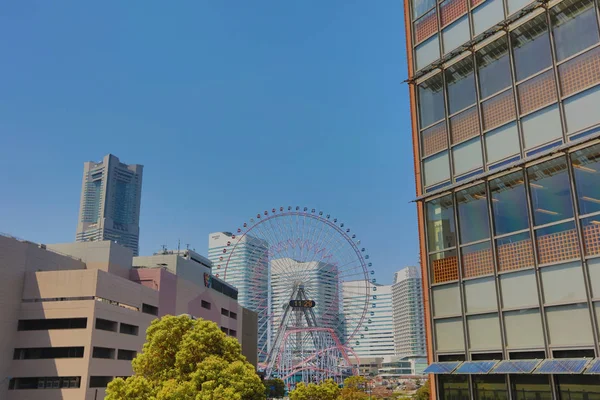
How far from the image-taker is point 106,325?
52.9 metres

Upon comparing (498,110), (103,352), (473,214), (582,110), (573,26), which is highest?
(573,26)

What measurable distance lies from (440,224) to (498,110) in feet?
13.9

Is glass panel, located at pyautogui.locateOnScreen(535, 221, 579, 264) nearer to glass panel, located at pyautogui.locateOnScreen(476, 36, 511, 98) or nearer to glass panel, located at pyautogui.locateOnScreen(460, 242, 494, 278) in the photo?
glass panel, located at pyautogui.locateOnScreen(460, 242, 494, 278)

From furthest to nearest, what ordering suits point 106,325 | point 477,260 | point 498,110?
point 106,325 < point 498,110 < point 477,260

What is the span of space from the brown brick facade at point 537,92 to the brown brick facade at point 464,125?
1.70 metres

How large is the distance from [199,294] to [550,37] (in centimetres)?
6762

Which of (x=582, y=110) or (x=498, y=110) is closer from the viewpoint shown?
(x=582, y=110)

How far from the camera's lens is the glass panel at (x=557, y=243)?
1426 cm

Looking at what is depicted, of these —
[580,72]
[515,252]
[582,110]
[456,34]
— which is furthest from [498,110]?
[515,252]

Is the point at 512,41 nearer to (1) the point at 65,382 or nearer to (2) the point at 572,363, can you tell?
(2) the point at 572,363

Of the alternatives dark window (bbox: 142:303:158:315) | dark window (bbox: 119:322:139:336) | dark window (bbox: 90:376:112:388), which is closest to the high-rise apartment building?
dark window (bbox: 90:376:112:388)

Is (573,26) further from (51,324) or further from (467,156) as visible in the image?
(51,324)

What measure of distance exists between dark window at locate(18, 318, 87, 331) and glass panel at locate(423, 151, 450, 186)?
4147cm

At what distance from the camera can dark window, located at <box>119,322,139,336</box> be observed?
2199 inches
